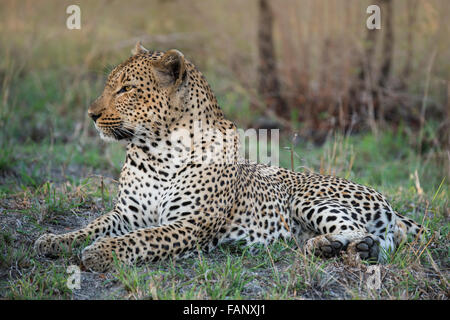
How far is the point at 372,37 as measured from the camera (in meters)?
11.9

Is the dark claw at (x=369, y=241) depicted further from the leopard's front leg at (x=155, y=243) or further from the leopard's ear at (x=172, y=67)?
the leopard's ear at (x=172, y=67)

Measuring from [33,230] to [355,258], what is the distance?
3.18 m

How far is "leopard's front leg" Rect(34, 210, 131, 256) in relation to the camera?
533 cm

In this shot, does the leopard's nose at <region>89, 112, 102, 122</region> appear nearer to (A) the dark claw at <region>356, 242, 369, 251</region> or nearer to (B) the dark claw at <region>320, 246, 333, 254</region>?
(B) the dark claw at <region>320, 246, 333, 254</region>

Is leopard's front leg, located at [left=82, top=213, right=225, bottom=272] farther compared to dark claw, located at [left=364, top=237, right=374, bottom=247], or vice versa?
dark claw, located at [left=364, top=237, right=374, bottom=247]

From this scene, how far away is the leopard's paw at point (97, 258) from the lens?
194 inches

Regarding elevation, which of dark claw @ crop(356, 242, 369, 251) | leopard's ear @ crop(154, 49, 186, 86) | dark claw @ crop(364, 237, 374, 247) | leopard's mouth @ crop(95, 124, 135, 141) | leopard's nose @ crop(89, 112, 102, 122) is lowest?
dark claw @ crop(356, 242, 369, 251)

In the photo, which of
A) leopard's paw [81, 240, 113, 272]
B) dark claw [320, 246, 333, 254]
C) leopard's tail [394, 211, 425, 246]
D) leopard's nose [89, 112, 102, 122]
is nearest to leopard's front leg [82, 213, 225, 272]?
leopard's paw [81, 240, 113, 272]

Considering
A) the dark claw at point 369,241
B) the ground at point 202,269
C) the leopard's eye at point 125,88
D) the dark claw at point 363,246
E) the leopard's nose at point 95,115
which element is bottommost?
the ground at point 202,269

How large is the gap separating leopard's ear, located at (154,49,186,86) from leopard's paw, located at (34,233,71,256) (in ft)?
5.94

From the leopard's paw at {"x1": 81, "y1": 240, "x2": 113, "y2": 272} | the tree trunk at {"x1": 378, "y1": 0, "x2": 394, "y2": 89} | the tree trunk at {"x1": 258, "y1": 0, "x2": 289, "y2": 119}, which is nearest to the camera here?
the leopard's paw at {"x1": 81, "y1": 240, "x2": 113, "y2": 272}

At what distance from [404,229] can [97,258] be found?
10.3 ft

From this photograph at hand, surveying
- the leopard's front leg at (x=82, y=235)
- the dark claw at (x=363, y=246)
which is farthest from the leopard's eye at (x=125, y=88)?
the dark claw at (x=363, y=246)
